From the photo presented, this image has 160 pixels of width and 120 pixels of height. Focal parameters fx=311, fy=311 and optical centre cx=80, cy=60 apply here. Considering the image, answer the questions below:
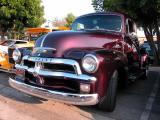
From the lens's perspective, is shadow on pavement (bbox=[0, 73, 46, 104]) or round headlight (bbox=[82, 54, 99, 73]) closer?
round headlight (bbox=[82, 54, 99, 73])

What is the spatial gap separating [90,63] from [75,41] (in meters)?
0.85

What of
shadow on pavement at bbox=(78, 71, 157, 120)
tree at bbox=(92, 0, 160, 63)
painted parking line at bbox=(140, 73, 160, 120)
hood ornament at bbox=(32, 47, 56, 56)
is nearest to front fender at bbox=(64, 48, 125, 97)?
hood ornament at bbox=(32, 47, 56, 56)

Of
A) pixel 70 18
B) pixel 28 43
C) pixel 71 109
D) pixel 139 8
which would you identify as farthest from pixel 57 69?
pixel 70 18

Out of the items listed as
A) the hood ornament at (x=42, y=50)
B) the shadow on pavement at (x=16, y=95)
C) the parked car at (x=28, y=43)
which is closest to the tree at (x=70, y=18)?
the parked car at (x=28, y=43)

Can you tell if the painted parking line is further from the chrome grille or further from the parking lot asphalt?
the chrome grille

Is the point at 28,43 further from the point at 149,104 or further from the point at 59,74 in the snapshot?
the point at 59,74

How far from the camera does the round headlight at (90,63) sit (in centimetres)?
531

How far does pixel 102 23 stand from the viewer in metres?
7.32

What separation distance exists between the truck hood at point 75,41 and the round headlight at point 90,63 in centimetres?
58

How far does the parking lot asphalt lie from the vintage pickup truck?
1.08 ft

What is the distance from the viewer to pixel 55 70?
556 centimetres

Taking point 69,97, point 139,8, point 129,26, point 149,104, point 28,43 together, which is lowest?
point 149,104

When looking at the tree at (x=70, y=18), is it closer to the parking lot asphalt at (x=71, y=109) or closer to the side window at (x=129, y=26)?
the side window at (x=129, y=26)

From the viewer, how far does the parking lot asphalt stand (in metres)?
5.73
